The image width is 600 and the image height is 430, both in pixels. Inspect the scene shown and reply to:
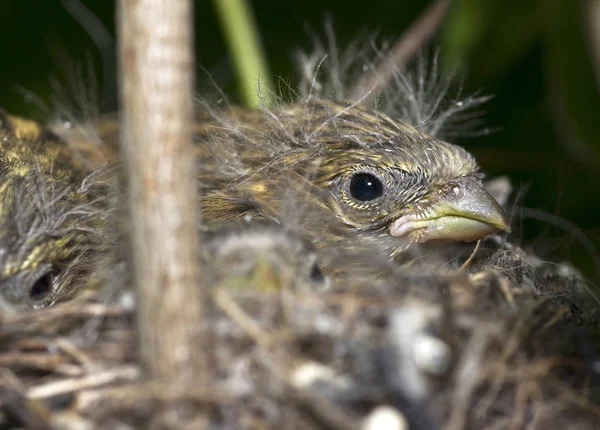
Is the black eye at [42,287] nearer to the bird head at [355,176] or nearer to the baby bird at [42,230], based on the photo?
the baby bird at [42,230]

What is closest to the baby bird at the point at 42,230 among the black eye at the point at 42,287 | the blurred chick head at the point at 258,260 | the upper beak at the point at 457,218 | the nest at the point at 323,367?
the black eye at the point at 42,287

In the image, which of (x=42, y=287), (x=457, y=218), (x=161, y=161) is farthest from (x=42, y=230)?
(x=457, y=218)

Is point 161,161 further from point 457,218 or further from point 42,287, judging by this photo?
point 457,218

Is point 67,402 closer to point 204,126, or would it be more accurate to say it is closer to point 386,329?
point 386,329

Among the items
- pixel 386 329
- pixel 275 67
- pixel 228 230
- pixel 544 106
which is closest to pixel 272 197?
pixel 228 230

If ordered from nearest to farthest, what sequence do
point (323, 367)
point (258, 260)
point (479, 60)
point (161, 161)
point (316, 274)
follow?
point (161, 161) → point (323, 367) → point (258, 260) → point (316, 274) → point (479, 60)
